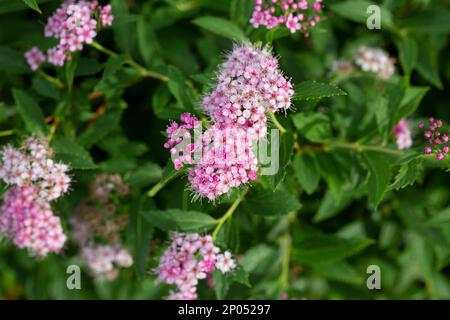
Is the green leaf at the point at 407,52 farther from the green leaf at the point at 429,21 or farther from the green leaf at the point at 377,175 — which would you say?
the green leaf at the point at 377,175

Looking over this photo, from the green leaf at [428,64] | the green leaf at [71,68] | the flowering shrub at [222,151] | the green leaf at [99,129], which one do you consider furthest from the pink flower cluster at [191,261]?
the green leaf at [428,64]

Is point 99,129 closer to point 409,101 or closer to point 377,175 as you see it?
point 377,175

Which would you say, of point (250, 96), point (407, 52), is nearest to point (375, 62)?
point (407, 52)

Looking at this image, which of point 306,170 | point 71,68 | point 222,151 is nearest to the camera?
point 222,151

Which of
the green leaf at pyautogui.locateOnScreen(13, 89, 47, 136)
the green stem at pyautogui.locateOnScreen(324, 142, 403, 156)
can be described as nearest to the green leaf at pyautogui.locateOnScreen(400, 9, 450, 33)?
the green stem at pyautogui.locateOnScreen(324, 142, 403, 156)
